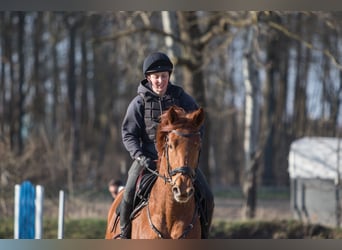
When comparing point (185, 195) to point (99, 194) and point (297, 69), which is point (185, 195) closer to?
Result: point (99, 194)

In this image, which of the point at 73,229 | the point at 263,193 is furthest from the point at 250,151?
the point at 263,193

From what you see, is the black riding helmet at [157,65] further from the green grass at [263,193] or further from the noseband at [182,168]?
the green grass at [263,193]

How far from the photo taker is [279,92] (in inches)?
1407

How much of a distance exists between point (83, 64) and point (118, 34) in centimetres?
1726

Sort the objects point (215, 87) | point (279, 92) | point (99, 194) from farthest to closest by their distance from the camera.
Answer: point (215, 87) < point (279, 92) < point (99, 194)

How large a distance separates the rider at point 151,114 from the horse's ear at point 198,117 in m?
0.80

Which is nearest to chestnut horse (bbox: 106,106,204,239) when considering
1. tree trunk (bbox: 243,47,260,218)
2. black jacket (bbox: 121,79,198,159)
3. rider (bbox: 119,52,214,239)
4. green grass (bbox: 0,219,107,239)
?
rider (bbox: 119,52,214,239)

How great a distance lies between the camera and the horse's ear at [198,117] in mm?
7316

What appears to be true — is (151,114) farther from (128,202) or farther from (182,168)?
(182,168)

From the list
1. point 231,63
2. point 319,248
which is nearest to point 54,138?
point 231,63

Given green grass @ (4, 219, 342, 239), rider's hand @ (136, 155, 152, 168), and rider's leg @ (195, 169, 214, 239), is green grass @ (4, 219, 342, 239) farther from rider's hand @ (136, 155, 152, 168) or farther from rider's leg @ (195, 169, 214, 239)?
rider's hand @ (136, 155, 152, 168)

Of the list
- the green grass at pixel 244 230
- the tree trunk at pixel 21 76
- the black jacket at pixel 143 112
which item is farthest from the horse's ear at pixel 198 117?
the tree trunk at pixel 21 76

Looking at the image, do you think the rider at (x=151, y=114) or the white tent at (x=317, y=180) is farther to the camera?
the white tent at (x=317, y=180)

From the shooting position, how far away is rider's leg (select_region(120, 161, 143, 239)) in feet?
27.0
